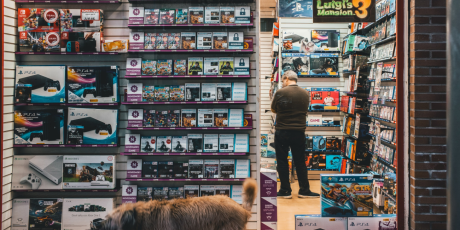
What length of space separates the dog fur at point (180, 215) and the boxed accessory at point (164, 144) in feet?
4.04

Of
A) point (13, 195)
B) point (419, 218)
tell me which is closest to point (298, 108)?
point (419, 218)

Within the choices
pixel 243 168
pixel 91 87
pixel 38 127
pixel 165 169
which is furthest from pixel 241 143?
pixel 38 127

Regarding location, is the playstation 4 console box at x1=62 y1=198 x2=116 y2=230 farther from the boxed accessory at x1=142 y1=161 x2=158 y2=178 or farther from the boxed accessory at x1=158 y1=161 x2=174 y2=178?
the boxed accessory at x1=158 y1=161 x2=174 y2=178

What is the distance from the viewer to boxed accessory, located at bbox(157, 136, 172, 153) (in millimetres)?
Result: 3760

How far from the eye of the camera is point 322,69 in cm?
436

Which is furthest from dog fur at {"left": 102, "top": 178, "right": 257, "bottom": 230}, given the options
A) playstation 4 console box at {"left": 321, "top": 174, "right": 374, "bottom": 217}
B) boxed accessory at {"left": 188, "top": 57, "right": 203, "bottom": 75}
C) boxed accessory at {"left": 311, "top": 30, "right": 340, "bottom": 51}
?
boxed accessory at {"left": 311, "top": 30, "right": 340, "bottom": 51}

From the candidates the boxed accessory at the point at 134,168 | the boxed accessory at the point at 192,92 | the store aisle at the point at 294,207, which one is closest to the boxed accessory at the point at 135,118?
the boxed accessory at the point at 134,168

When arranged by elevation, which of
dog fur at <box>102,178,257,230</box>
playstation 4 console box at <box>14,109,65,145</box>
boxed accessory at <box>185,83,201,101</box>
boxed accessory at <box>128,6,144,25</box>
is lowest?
dog fur at <box>102,178,257,230</box>

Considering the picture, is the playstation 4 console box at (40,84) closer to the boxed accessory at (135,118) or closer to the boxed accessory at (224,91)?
the boxed accessory at (135,118)

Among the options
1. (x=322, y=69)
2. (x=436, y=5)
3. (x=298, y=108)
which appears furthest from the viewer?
(x=322, y=69)

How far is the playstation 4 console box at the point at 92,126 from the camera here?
3729 millimetres

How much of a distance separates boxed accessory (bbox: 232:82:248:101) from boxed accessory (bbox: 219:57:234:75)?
163 millimetres

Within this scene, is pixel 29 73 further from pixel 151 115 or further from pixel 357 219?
pixel 357 219

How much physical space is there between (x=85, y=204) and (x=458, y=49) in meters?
3.80
